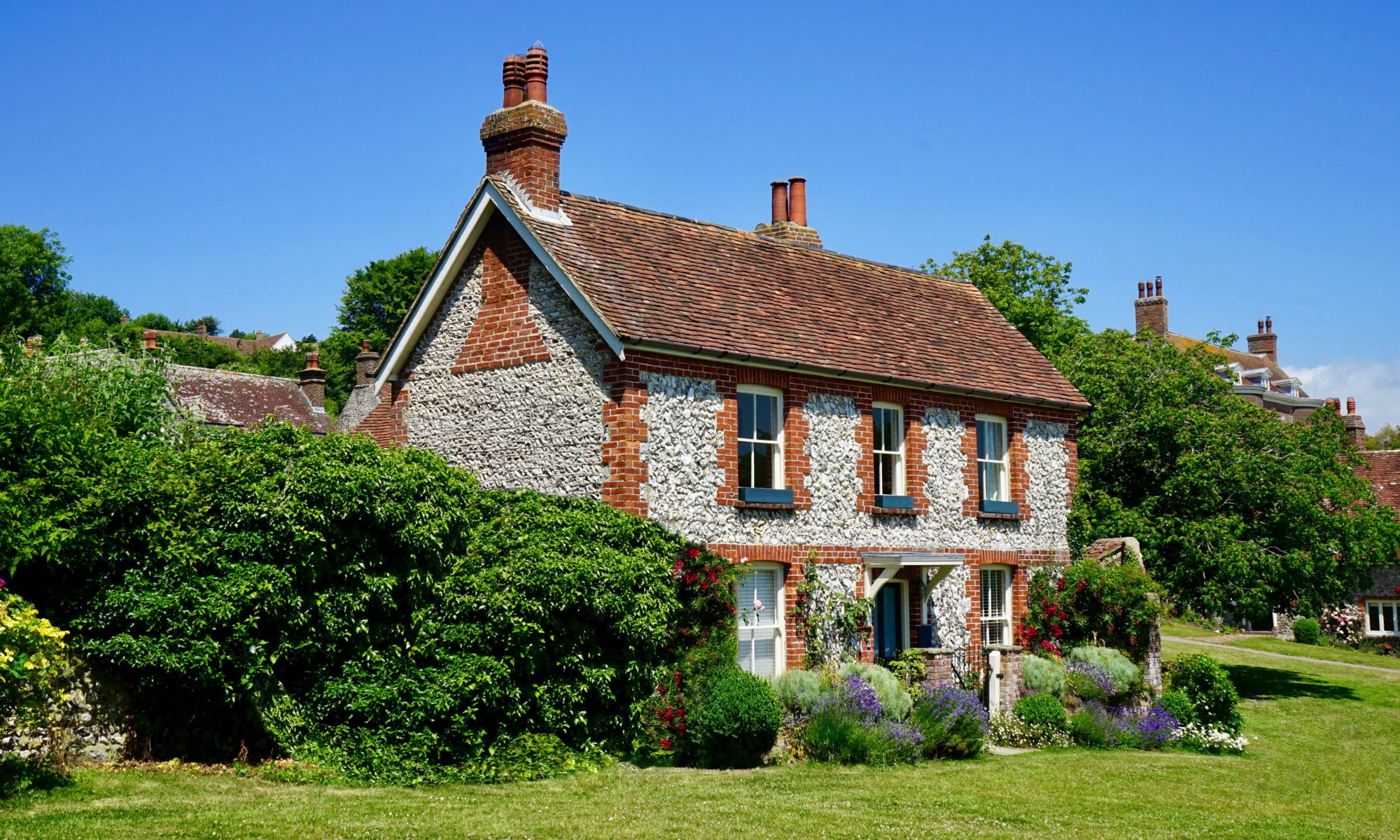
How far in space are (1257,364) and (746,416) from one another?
76.8m

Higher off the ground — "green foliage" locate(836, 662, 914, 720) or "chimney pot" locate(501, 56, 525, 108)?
"chimney pot" locate(501, 56, 525, 108)

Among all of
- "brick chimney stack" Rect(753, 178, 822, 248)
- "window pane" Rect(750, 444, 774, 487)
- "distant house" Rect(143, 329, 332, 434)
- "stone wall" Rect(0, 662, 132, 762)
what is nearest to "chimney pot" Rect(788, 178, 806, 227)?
"brick chimney stack" Rect(753, 178, 822, 248)

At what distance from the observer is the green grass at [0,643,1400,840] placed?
38.5 feet

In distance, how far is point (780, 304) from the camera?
22.3m

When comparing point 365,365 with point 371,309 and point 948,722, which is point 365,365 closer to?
point 371,309

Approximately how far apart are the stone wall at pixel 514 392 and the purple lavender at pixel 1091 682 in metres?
10.1

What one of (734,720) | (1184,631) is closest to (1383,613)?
(1184,631)

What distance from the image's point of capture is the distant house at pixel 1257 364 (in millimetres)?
63719

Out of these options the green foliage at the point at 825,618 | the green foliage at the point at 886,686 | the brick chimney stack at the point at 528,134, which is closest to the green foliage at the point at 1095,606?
the green foliage at the point at 825,618

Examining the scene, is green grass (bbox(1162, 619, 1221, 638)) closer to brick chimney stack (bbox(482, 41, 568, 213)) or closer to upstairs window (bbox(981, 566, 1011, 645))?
upstairs window (bbox(981, 566, 1011, 645))

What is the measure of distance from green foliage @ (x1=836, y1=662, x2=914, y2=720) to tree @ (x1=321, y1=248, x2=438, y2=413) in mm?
44150

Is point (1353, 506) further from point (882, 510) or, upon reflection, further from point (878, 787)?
point (878, 787)

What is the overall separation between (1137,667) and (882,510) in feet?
20.8

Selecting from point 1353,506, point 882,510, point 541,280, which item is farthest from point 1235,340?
point 541,280
